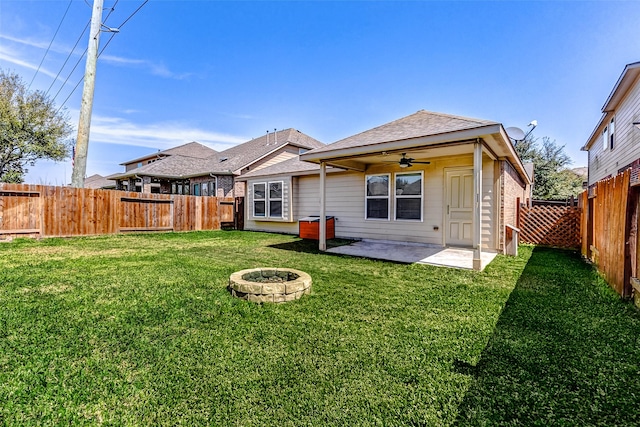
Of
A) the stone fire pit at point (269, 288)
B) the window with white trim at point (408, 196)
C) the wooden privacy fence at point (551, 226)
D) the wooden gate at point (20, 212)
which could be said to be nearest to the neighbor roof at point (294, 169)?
the window with white trim at point (408, 196)

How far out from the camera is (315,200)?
11133 mm

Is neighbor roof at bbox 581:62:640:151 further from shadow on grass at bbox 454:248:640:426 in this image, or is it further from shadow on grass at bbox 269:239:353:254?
shadow on grass at bbox 269:239:353:254

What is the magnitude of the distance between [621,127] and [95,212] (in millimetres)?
17452

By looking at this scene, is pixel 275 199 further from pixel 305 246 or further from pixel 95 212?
pixel 95 212

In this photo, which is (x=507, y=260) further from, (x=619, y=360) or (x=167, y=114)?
(x=167, y=114)

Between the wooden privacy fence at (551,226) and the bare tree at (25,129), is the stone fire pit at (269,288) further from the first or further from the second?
the bare tree at (25,129)

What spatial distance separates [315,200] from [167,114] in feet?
57.5

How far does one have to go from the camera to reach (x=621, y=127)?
9203 mm

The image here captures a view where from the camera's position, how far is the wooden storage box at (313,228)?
10.1m

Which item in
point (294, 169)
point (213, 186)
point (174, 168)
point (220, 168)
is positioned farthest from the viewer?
point (174, 168)

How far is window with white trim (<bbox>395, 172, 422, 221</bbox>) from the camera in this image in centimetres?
854

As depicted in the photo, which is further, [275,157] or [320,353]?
A: [275,157]

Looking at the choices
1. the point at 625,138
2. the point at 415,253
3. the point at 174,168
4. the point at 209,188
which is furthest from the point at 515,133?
the point at 174,168

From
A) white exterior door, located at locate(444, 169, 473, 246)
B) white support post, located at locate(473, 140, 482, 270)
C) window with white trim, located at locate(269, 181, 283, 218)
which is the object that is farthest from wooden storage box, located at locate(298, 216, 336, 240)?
white support post, located at locate(473, 140, 482, 270)
